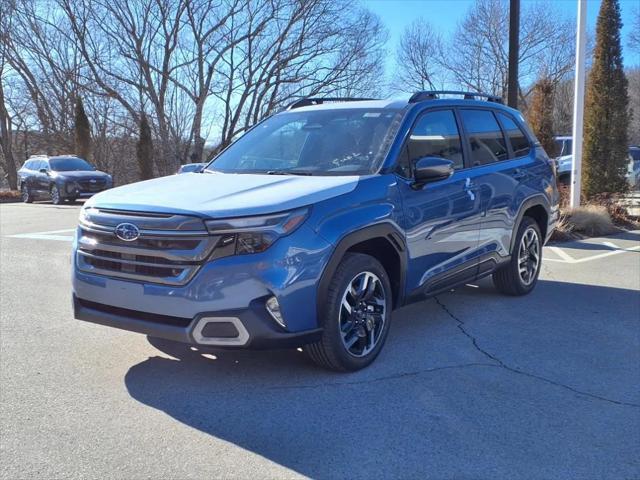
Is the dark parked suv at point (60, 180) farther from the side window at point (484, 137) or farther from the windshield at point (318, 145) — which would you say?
the side window at point (484, 137)

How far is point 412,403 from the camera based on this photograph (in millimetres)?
3703

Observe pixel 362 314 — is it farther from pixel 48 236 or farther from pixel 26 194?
pixel 26 194

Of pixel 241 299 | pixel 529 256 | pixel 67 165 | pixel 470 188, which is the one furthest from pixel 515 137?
pixel 67 165

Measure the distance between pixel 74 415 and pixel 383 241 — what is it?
230 centimetres

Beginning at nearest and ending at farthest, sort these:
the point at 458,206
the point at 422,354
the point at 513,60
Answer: the point at 422,354 → the point at 458,206 → the point at 513,60

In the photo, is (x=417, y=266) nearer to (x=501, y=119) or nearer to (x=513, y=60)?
(x=501, y=119)

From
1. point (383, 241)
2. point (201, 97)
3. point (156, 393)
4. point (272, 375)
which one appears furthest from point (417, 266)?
point (201, 97)

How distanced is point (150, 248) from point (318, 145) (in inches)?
69.3

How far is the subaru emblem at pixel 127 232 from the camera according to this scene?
3667 millimetres

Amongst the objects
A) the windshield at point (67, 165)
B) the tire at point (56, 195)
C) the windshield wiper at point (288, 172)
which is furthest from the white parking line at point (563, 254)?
the windshield at point (67, 165)

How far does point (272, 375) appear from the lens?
412 cm

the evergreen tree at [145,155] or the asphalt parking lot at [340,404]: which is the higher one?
the evergreen tree at [145,155]

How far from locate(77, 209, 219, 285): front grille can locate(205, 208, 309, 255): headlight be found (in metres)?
0.07

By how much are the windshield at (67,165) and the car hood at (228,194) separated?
1811 cm
